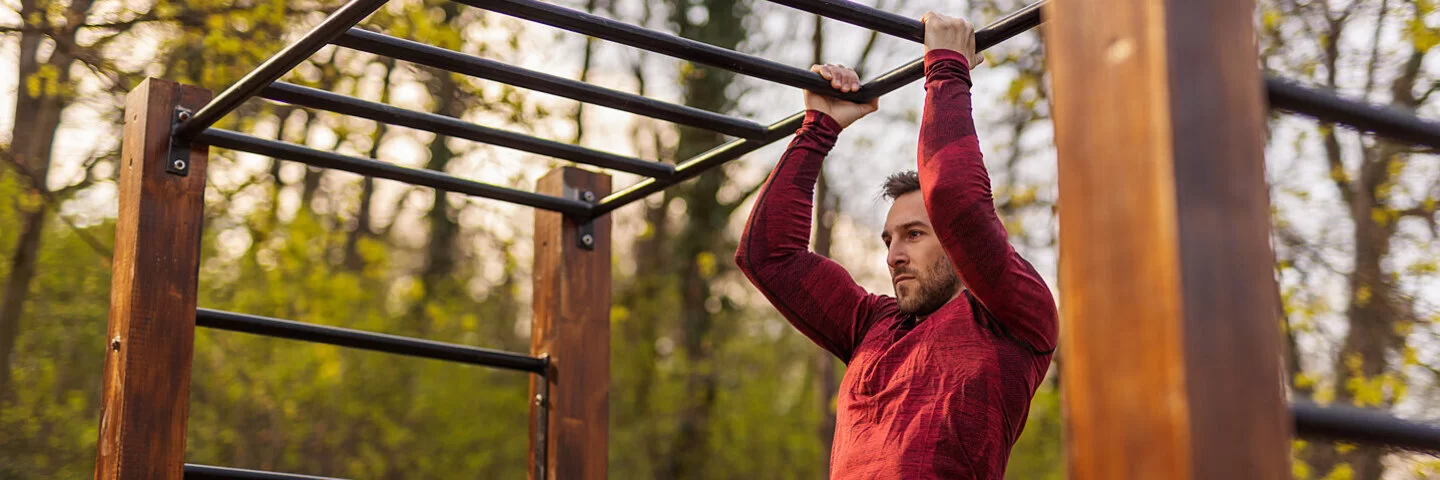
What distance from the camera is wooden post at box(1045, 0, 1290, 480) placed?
0.73 metres

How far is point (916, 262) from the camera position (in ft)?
6.81

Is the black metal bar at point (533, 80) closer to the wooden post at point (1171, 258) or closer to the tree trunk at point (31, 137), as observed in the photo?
the wooden post at point (1171, 258)

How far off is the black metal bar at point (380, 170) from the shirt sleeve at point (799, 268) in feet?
1.58

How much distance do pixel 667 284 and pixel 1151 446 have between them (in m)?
9.68

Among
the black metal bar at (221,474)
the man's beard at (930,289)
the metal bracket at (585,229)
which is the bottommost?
the black metal bar at (221,474)

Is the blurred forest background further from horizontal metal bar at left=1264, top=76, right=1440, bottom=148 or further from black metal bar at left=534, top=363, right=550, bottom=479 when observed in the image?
horizontal metal bar at left=1264, top=76, right=1440, bottom=148

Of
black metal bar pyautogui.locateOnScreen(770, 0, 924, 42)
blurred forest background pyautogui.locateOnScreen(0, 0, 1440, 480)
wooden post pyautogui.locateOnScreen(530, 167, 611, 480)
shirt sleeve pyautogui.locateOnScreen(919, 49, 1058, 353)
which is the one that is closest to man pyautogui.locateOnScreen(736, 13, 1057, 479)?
shirt sleeve pyautogui.locateOnScreen(919, 49, 1058, 353)

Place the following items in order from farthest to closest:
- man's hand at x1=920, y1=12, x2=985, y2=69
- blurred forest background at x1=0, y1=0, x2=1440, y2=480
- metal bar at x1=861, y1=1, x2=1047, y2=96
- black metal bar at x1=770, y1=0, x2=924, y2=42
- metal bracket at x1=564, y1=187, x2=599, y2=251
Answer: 1. blurred forest background at x1=0, y1=0, x2=1440, y2=480
2. metal bracket at x1=564, y1=187, x2=599, y2=251
3. man's hand at x1=920, y1=12, x2=985, y2=69
4. black metal bar at x1=770, y1=0, x2=924, y2=42
5. metal bar at x1=861, y1=1, x2=1047, y2=96

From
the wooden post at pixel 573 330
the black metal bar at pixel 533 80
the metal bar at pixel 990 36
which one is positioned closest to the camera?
the metal bar at pixel 990 36

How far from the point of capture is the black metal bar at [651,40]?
1.60m

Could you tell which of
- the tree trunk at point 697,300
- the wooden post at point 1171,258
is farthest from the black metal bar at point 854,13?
the tree trunk at point 697,300

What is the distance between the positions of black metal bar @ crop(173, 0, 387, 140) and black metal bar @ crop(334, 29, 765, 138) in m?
0.05

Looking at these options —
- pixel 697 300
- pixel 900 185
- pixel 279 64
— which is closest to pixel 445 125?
pixel 279 64

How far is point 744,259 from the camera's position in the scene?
7.60 feet
